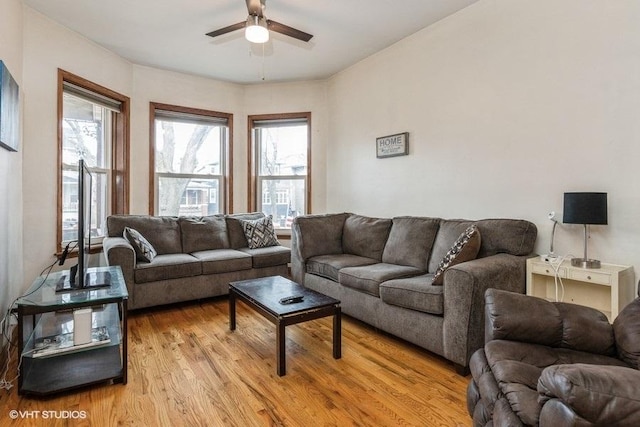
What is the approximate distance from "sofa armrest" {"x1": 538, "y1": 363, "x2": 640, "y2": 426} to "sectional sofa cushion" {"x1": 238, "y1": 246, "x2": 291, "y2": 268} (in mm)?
3234

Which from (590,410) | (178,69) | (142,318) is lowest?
(142,318)

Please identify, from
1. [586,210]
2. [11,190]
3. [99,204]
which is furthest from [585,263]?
[99,204]

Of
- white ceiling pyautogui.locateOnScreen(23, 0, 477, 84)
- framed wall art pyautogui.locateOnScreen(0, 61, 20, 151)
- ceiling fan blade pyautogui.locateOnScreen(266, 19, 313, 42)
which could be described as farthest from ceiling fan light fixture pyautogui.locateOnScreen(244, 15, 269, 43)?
framed wall art pyautogui.locateOnScreen(0, 61, 20, 151)

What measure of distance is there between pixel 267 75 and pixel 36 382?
405 cm

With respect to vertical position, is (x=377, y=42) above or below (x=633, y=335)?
above

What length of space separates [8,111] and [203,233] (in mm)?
2182

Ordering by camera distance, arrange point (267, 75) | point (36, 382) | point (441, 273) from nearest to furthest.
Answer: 1. point (36, 382)
2. point (441, 273)
3. point (267, 75)

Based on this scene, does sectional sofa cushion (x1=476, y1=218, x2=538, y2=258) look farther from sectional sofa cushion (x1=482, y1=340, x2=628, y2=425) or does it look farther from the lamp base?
sectional sofa cushion (x1=482, y1=340, x2=628, y2=425)

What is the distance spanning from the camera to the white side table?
6.88ft

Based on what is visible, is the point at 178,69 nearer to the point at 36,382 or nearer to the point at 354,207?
the point at 354,207

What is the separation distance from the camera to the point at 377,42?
150 inches

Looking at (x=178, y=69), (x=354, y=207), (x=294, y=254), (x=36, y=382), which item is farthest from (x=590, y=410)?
(x=178, y=69)

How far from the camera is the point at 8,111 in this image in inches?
93.0

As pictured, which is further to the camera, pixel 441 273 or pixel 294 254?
pixel 294 254
